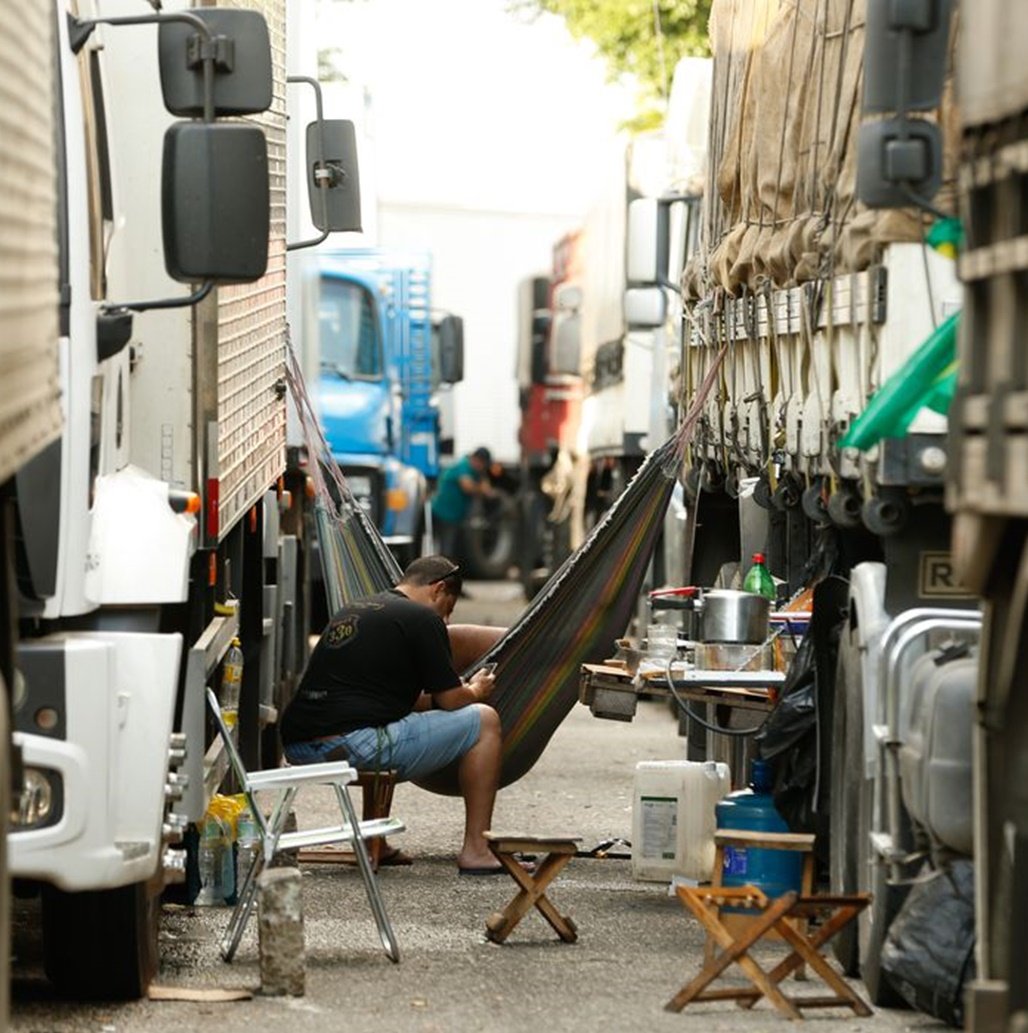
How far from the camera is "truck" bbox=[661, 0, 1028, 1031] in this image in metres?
6.09

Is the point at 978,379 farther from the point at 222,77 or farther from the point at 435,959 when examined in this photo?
the point at 435,959

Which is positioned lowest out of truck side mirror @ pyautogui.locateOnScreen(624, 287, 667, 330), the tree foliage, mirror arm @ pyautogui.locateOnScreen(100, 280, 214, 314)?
truck side mirror @ pyautogui.locateOnScreen(624, 287, 667, 330)

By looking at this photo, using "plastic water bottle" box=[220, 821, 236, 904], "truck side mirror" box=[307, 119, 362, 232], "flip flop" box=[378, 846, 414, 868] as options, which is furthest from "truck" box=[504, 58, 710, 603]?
"plastic water bottle" box=[220, 821, 236, 904]

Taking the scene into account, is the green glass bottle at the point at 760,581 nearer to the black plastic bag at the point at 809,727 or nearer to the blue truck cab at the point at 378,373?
the black plastic bag at the point at 809,727

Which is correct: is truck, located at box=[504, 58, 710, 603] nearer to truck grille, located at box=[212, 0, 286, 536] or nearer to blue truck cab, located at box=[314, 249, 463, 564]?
blue truck cab, located at box=[314, 249, 463, 564]

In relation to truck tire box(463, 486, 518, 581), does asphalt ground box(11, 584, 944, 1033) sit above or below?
above

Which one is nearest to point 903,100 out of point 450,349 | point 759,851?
point 759,851

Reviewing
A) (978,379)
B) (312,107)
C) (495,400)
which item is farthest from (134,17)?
(495,400)

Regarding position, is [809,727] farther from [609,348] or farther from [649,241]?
[609,348]

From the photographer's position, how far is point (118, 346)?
7824mm

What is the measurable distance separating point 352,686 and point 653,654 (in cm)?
114

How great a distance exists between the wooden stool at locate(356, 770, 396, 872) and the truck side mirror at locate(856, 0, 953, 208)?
453 cm

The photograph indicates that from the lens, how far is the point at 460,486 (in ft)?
104

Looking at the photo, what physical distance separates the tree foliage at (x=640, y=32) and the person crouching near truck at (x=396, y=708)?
16.9m
